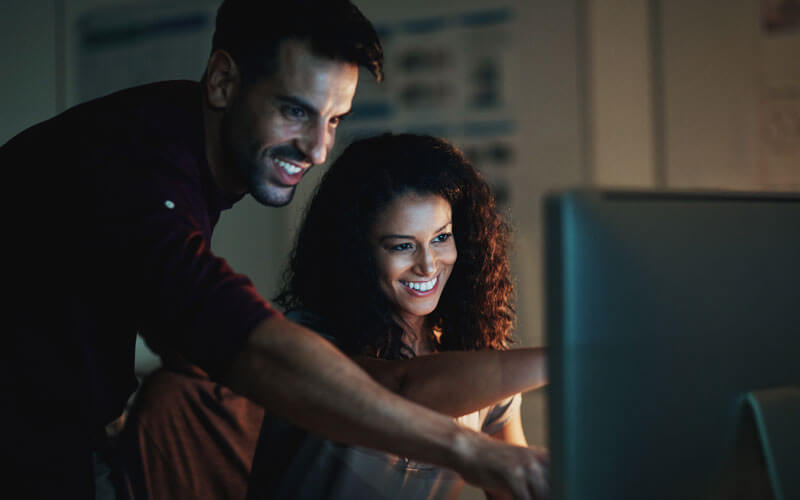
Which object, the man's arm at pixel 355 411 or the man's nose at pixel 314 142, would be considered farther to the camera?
the man's nose at pixel 314 142

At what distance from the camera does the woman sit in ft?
3.32

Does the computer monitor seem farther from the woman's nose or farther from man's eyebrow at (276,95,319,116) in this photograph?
the woman's nose

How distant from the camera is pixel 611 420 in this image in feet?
1.53

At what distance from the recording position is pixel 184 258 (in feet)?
2.25

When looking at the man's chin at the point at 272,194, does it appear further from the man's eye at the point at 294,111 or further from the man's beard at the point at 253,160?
the man's eye at the point at 294,111

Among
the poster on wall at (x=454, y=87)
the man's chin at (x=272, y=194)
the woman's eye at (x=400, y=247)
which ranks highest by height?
the poster on wall at (x=454, y=87)

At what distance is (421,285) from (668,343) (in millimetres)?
708

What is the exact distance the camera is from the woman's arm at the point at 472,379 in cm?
79

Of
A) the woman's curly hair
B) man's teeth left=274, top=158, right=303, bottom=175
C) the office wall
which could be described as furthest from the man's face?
the office wall

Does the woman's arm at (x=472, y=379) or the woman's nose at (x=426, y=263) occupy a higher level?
the woman's nose at (x=426, y=263)

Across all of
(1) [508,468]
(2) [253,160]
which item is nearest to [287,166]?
(2) [253,160]

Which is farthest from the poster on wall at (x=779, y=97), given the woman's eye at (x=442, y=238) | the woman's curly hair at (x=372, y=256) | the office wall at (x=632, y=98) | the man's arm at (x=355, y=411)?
the man's arm at (x=355, y=411)

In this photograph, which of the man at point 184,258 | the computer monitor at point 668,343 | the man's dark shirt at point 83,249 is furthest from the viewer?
the man's dark shirt at point 83,249

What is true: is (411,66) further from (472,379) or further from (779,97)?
(472,379)
